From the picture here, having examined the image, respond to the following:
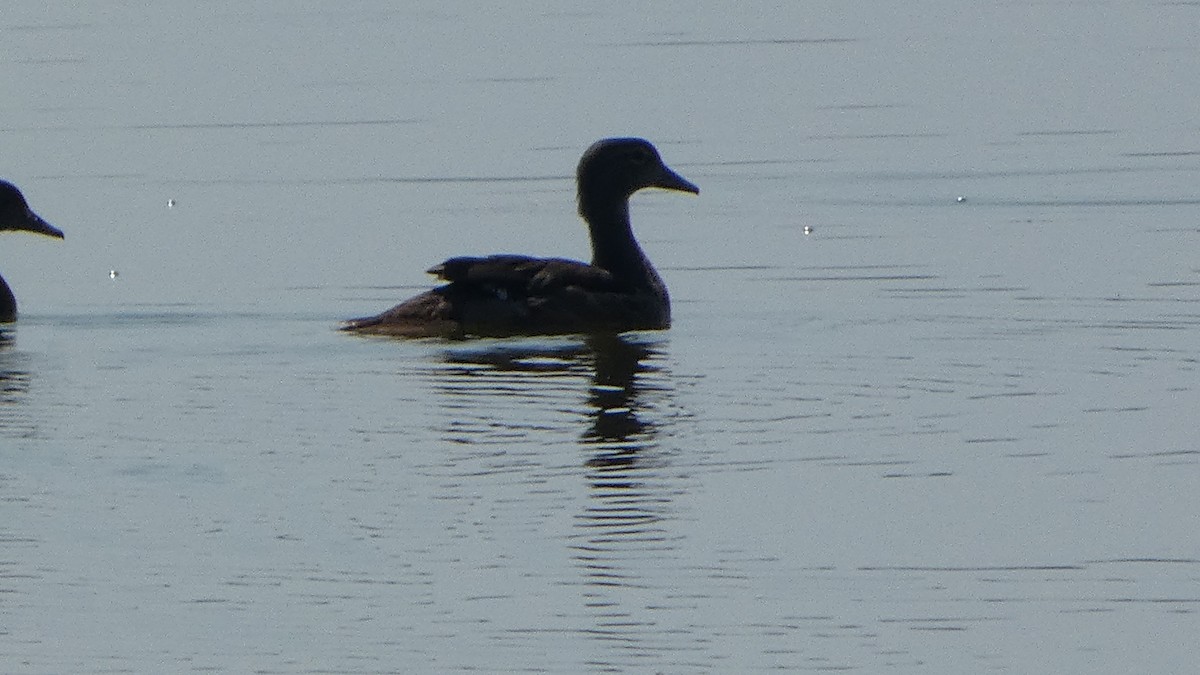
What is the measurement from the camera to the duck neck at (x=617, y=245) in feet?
49.7

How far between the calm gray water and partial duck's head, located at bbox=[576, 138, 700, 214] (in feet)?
1.96

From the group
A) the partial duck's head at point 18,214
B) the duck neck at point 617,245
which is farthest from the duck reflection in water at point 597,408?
the partial duck's head at point 18,214

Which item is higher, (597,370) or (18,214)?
(18,214)

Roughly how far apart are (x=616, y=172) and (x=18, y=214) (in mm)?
3349

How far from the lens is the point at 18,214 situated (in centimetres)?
1695

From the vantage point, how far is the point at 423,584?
8.88 m

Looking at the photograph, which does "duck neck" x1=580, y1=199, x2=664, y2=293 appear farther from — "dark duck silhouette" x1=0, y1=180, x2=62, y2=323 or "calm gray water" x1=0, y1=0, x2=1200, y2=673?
"dark duck silhouette" x1=0, y1=180, x2=62, y2=323

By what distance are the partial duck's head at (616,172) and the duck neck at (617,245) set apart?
48 mm

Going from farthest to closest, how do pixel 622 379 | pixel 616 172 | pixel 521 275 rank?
pixel 616 172 < pixel 521 275 < pixel 622 379

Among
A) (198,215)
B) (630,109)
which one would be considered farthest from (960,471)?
(630,109)

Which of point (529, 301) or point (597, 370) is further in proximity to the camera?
point (529, 301)

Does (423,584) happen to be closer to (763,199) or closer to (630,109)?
(763,199)

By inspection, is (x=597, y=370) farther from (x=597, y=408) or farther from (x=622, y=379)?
(x=597, y=408)

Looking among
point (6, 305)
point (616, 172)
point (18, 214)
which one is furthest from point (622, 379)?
point (18, 214)
